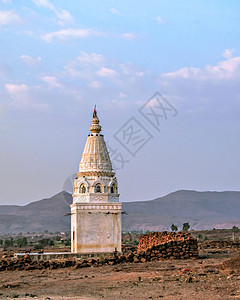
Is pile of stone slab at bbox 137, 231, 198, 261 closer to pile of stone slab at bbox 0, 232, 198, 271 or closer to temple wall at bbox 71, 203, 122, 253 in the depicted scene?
pile of stone slab at bbox 0, 232, 198, 271

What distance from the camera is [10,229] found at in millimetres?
153500

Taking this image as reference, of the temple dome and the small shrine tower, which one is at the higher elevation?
the temple dome

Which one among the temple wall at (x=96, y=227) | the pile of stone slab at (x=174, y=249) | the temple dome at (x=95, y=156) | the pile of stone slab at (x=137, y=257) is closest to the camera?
the pile of stone slab at (x=137, y=257)

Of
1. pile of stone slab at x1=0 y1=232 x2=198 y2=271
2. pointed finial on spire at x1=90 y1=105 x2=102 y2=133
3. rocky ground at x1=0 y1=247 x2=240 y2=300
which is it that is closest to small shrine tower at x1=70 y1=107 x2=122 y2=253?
pointed finial on spire at x1=90 y1=105 x2=102 y2=133

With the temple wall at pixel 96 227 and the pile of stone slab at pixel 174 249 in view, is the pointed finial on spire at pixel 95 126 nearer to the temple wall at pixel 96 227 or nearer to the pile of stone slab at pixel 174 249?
the temple wall at pixel 96 227

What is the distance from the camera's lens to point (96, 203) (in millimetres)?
30062

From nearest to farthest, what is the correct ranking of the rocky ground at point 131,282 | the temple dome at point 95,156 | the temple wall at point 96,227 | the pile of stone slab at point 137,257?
the rocky ground at point 131,282 → the pile of stone slab at point 137,257 → the temple wall at point 96,227 → the temple dome at point 95,156

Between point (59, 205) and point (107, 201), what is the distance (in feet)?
504

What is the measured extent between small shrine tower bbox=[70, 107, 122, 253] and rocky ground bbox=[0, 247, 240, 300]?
8009 millimetres

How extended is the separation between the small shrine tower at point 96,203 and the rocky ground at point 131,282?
26.3 ft

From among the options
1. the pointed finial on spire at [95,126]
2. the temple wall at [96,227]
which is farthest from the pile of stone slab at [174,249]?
the pointed finial on spire at [95,126]

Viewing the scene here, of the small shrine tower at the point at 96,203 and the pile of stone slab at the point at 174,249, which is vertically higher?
the small shrine tower at the point at 96,203

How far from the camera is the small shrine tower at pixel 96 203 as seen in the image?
29.8 metres

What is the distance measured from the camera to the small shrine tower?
29.8 meters
